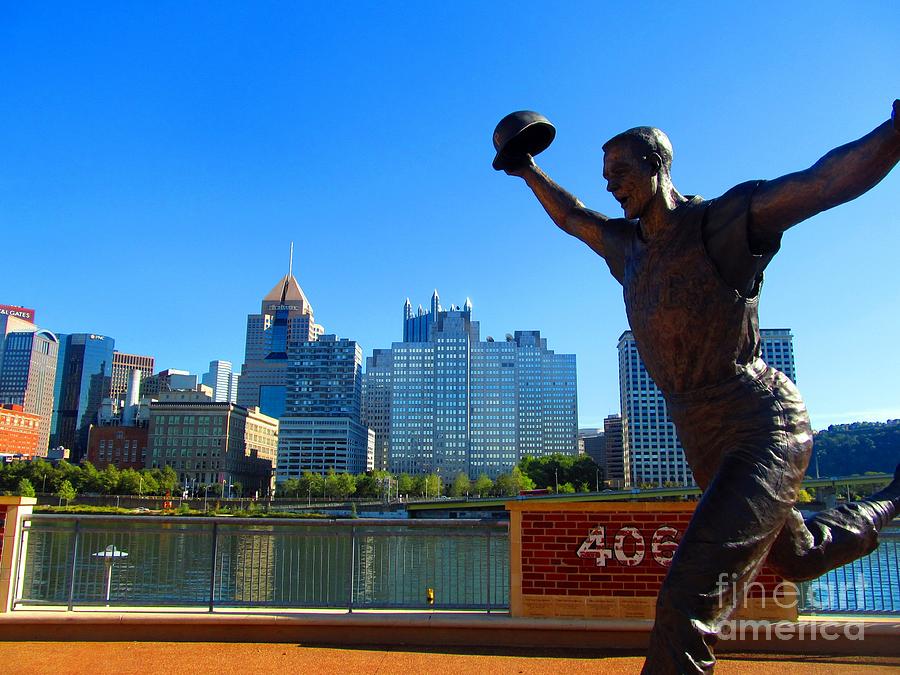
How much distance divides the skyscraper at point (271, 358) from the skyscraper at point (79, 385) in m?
37.1

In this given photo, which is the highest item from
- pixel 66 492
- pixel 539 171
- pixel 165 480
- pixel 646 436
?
pixel 646 436

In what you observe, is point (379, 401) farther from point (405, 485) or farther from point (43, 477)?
point (43, 477)

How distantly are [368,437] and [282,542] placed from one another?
154819 mm

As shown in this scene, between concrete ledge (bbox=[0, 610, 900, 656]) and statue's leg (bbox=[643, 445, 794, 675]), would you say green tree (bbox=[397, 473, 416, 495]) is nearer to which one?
concrete ledge (bbox=[0, 610, 900, 656])

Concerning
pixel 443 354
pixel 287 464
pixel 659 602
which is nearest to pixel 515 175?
pixel 659 602

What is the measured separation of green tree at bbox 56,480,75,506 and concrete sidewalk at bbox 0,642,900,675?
86513 millimetres

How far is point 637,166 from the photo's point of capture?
271 centimetres

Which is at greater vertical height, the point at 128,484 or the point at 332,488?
the point at 128,484

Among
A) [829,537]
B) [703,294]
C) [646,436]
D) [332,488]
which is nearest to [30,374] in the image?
[332,488]

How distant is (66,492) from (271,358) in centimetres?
10972

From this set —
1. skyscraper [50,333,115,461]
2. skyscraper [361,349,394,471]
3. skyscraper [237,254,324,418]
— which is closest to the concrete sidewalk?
skyscraper [361,349,394,471]

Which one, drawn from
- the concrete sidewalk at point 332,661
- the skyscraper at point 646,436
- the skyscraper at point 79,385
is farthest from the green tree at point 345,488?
the concrete sidewalk at point 332,661

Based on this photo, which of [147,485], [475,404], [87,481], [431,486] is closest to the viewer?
[87,481]

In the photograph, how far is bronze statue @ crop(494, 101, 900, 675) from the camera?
2.14 metres
